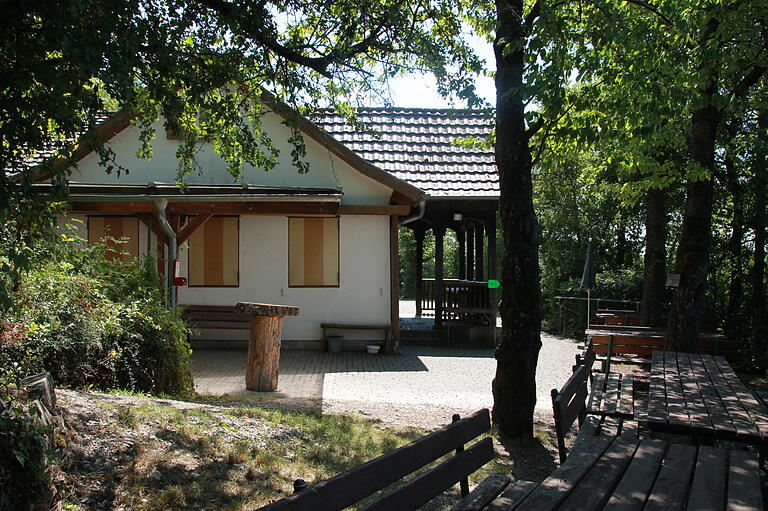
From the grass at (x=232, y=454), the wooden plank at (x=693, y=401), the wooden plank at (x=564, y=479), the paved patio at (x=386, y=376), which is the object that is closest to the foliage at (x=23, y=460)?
the grass at (x=232, y=454)

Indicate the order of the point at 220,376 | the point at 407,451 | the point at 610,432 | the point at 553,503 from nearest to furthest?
the point at 553,503 < the point at 407,451 < the point at 610,432 < the point at 220,376

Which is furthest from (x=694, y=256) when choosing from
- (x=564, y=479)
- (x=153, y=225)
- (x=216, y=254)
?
(x=153, y=225)

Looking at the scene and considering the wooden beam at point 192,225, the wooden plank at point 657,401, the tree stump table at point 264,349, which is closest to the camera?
the wooden plank at point 657,401

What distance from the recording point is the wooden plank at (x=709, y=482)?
3.00 meters

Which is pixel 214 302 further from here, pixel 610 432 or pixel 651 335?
pixel 610 432

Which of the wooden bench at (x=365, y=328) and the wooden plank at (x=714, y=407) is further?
the wooden bench at (x=365, y=328)

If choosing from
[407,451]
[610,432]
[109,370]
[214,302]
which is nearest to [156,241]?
[214,302]

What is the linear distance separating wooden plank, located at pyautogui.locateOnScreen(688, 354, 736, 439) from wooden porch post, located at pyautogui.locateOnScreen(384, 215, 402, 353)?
26.4 ft

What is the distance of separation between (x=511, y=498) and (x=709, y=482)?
41.3 inches

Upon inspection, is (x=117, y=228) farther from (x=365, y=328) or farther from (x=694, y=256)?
(x=694, y=256)

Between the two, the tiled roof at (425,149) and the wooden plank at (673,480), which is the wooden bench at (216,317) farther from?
the wooden plank at (673,480)

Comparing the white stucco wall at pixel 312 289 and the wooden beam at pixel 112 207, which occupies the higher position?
the wooden beam at pixel 112 207

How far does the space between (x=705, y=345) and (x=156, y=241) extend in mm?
11230

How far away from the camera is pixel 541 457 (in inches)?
259
